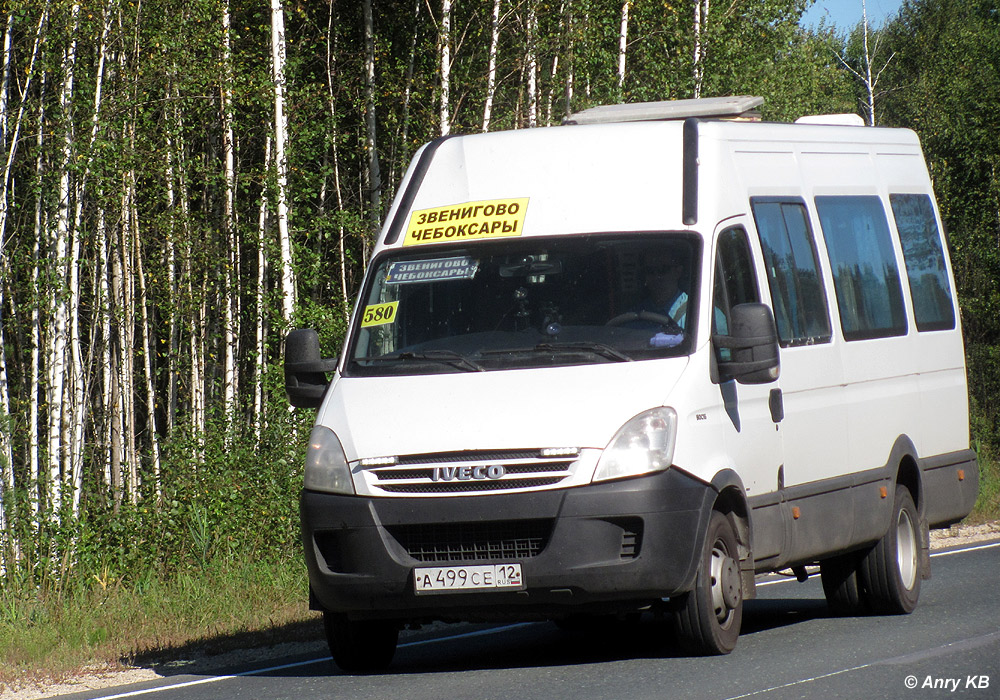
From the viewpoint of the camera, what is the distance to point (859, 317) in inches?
374

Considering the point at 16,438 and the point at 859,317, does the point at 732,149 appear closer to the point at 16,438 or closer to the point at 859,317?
the point at 859,317

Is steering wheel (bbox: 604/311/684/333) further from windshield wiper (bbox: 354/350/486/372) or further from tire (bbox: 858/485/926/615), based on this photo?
tire (bbox: 858/485/926/615)

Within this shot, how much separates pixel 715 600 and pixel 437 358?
6.07 feet

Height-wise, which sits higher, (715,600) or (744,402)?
(744,402)

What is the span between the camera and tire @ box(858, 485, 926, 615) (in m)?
9.49

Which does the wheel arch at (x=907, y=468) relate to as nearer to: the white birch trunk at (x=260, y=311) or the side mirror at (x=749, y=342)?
the side mirror at (x=749, y=342)

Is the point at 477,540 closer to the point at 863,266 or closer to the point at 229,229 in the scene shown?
the point at 863,266

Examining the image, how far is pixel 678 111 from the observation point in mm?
9688

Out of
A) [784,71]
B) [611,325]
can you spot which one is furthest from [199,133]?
[784,71]

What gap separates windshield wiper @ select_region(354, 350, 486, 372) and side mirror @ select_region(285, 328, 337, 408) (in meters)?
0.25

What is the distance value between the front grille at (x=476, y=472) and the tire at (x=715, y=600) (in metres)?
0.90

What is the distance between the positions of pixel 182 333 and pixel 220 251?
4.17ft

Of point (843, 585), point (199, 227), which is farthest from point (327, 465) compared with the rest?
point (199, 227)

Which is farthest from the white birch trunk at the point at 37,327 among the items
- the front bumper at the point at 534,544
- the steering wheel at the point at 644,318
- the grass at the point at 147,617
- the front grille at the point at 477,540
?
the steering wheel at the point at 644,318
